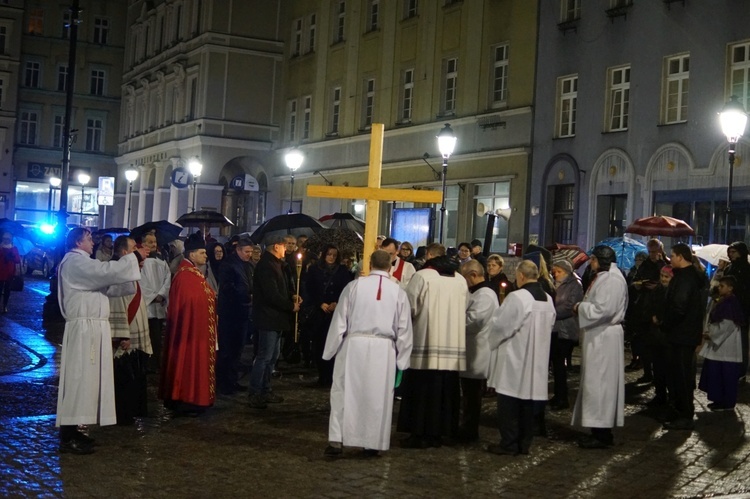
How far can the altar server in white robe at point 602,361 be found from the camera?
10922 mm

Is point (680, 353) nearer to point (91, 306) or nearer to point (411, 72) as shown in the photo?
point (91, 306)

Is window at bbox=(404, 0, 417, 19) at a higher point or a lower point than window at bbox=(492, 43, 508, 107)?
higher

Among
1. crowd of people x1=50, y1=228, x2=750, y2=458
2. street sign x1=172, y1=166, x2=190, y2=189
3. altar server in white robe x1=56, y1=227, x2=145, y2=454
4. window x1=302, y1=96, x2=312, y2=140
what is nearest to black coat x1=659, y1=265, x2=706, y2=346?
crowd of people x1=50, y1=228, x2=750, y2=458

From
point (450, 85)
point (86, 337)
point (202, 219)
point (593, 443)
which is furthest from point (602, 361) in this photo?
point (450, 85)

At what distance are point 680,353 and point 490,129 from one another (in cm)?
1864

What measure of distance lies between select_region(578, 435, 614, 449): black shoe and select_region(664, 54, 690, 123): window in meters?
15.2

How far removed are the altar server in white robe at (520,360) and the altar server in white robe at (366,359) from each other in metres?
1.02

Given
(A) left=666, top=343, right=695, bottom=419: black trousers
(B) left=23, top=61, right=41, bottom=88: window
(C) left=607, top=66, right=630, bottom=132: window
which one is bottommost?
(A) left=666, top=343, right=695, bottom=419: black trousers

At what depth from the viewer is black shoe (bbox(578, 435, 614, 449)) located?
1091 centimetres

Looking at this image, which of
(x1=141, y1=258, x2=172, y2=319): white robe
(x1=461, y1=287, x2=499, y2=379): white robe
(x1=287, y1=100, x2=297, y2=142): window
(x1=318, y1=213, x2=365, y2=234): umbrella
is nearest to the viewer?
(x1=461, y1=287, x2=499, y2=379): white robe

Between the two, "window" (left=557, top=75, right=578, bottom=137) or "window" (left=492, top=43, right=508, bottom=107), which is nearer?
"window" (left=557, top=75, right=578, bottom=137)

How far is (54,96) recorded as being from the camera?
7000 cm

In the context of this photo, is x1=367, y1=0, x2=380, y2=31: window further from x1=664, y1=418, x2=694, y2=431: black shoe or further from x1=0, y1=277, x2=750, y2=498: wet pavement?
x1=664, y1=418, x2=694, y2=431: black shoe

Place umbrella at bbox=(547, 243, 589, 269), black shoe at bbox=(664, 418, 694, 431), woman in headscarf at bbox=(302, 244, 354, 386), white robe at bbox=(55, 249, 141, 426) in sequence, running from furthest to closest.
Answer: umbrella at bbox=(547, 243, 589, 269)
woman in headscarf at bbox=(302, 244, 354, 386)
black shoe at bbox=(664, 418, 694, 431)
white robe at bbox=(55, 249, 141, 426)
